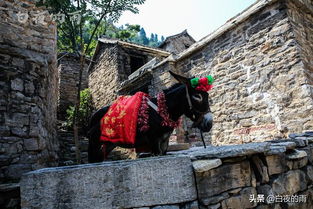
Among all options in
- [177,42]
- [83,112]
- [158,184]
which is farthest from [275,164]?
[177,42]

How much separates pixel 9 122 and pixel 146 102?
2374 millimetres

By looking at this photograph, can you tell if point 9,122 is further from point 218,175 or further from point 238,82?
point 238,82

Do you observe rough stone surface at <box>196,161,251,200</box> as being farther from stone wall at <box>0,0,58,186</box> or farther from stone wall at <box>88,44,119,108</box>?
stone wall at <box>88,44,119,108</box>

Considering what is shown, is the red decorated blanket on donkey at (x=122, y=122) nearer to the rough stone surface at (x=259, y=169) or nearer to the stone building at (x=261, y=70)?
the rough stone surface at (x=259, y=169)

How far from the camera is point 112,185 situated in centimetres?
165

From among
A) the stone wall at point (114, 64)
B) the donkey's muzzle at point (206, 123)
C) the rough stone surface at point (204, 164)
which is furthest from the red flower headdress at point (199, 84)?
the stone wall at point (114, 64)

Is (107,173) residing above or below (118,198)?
above

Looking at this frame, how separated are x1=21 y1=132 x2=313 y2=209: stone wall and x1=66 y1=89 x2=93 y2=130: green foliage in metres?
8.20

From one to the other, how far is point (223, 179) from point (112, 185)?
94cm

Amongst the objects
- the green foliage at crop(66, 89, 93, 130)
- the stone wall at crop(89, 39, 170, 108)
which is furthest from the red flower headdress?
the green foliage at crop(66, 89, 93, 130)

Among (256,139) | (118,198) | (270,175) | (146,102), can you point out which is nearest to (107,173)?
(118,198)

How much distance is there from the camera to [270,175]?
210 centimetres

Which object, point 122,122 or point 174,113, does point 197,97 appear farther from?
point 122,122

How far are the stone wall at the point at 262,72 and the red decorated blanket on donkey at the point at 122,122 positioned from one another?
10.3 ft
